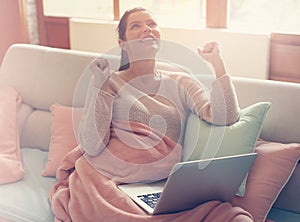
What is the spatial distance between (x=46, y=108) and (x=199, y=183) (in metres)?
1.21

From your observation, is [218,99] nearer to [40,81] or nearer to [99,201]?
[99,201]

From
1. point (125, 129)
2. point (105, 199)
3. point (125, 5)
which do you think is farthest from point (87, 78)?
point (125, 5)

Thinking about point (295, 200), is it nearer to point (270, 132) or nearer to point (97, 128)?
point (270, 132)

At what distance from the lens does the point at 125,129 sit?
198 cm

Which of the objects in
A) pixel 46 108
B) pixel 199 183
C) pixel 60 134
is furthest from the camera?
pixel 46 108

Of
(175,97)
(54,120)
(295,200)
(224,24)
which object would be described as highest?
(224,24)

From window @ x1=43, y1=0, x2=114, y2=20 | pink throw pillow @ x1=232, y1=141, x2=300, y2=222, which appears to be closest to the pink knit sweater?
A: pink throw pillow @ x1=232, y1=141, x2=300, y2=222

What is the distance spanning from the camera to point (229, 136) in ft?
6.20

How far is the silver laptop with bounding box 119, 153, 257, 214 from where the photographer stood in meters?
1.54

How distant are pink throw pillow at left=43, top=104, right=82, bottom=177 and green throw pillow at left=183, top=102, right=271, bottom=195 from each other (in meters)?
0.62

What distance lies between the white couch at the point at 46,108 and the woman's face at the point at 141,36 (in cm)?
33

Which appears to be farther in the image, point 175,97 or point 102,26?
Answer: point 102,26

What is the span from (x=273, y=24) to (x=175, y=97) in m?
1.02

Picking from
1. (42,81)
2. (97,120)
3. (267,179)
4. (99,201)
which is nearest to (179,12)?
(42,81)
